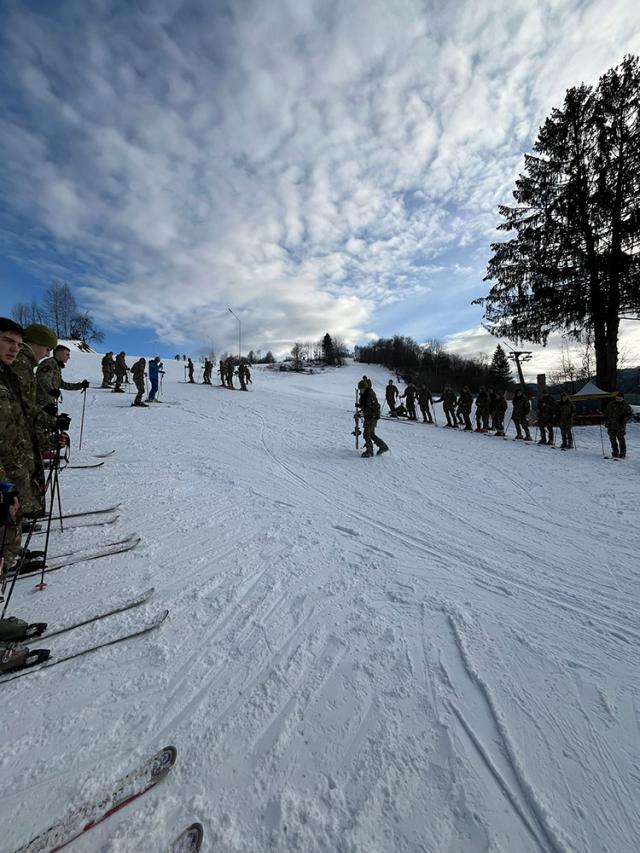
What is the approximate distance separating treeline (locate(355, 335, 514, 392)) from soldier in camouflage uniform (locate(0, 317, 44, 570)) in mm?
56387

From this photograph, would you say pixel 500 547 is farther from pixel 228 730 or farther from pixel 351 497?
pixel 228 730

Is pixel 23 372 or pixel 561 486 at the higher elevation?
pixel 23 372

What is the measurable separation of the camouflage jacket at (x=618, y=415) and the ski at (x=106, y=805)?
490 inches

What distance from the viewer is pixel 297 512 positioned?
5262mm

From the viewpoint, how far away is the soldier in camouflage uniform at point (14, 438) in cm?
252

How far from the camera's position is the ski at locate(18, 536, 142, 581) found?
3.30 meters

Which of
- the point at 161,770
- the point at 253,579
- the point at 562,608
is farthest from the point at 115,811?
the point at 562,608

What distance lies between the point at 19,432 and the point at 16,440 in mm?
75

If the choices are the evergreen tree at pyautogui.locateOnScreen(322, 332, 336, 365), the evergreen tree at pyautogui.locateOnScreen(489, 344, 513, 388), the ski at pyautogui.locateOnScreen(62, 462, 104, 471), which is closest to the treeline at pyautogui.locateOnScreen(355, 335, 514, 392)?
the evergreen tree at pyautogui.locateOnScreen(489, 344, 513, 388)

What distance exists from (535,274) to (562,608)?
1886cm

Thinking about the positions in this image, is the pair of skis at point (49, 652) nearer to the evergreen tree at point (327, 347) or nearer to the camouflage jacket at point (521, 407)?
the camouflage jacket at point (521, 407)

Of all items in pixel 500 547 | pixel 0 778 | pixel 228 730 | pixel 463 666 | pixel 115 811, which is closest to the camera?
pixel 115 811

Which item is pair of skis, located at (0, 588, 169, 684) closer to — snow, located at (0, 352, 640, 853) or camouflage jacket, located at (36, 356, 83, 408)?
snow, located at (0, 352, 640, 853)

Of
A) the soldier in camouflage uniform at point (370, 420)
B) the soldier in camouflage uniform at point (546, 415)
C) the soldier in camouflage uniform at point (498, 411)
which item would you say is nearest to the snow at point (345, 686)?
the soldier in camouflage uniform at point (370, 420)
